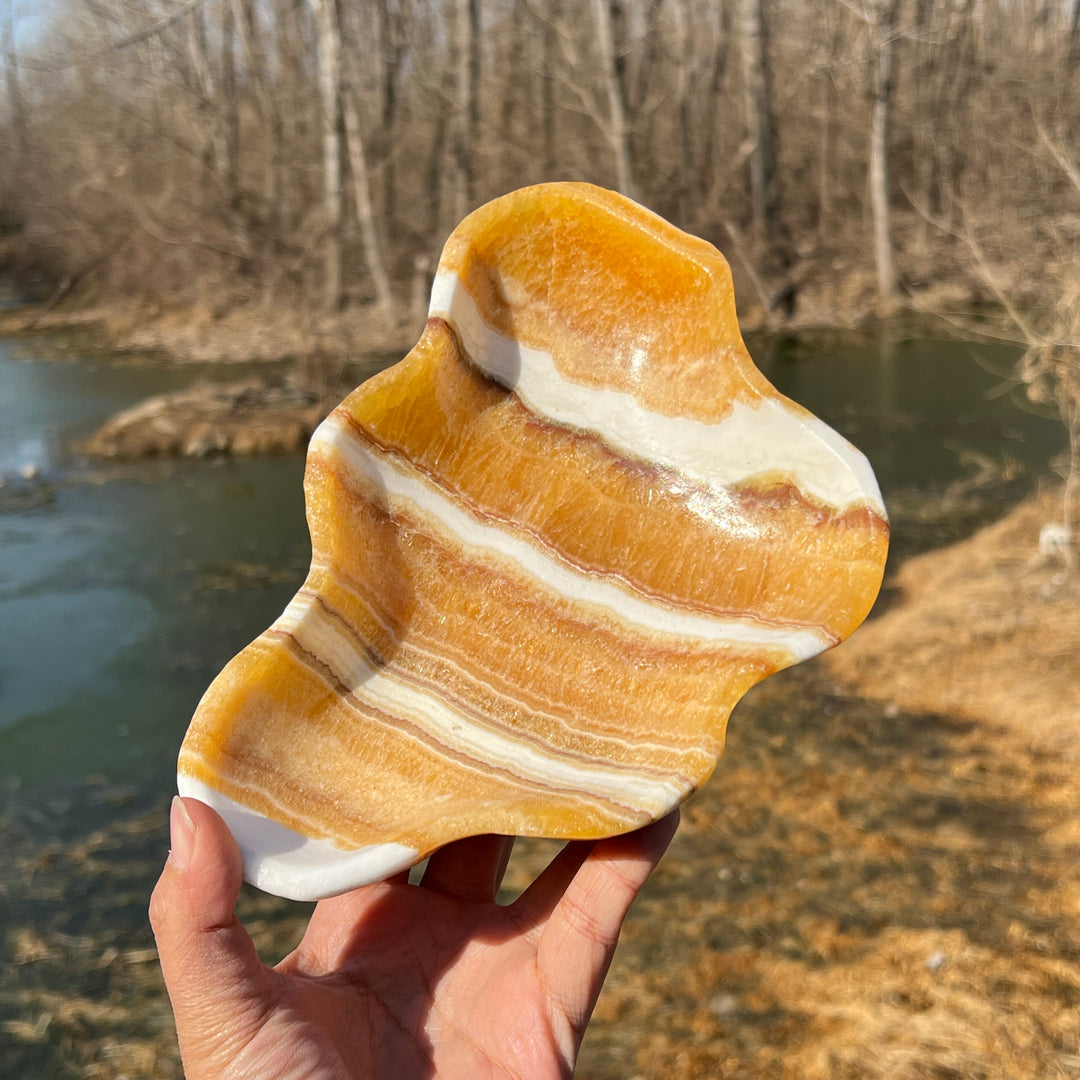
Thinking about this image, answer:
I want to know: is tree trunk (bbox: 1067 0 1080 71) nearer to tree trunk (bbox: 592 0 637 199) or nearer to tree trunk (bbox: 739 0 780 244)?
tree trunk (bbox: 739 0 780 244)

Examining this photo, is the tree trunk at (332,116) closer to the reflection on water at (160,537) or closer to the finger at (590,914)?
the reflection on water at (160,537)

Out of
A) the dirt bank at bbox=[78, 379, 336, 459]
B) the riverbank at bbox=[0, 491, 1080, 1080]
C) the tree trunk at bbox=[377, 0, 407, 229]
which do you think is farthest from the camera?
the tree trunk at bbox=[377, 0, 407, 229]

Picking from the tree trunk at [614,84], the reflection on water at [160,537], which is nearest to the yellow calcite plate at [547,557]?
the reflection on water at [160,537]

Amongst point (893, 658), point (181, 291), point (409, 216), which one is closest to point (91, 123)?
point (181, 291)

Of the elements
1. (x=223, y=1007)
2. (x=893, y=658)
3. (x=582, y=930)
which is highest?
(x=223, y=1007)

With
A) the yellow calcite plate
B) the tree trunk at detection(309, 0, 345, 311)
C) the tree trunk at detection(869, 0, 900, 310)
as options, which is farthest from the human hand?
the tree trunk at detection(869, 0, 900, 310)

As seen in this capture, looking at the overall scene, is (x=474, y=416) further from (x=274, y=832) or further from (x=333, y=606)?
(x=274, y=832)

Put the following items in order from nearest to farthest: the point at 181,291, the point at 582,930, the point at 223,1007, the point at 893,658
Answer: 1. the point at 223,1007
2. the point at 582,930
3. the point at 893,658
4. the point at 181,291
